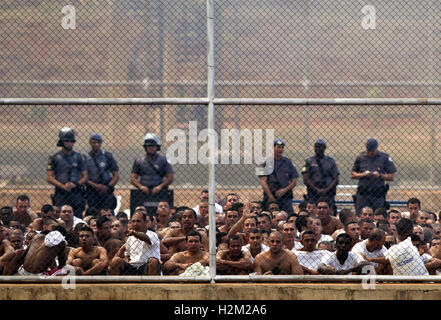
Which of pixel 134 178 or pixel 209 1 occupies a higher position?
pixel 209 1

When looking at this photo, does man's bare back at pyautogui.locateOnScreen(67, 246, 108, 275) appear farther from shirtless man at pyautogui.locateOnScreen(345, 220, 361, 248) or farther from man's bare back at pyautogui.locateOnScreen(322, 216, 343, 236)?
man's bare back at pyautogui.locateOnScreen(322, 216, 343, 236)

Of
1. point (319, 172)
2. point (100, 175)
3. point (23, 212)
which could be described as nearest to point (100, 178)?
point (100, 175)

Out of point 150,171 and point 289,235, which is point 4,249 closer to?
point 289,235

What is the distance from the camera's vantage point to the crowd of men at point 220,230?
735 cm

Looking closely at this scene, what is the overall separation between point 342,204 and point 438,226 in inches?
110

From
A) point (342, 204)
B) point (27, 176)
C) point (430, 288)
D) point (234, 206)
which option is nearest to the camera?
point (430, 288)

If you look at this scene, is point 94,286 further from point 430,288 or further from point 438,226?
point 438,226

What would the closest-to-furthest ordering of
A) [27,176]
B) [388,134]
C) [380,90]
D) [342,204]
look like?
[342,204] → [27,176] → [388,134] → [380,90]

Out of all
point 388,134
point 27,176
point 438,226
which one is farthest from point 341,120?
point 438,226

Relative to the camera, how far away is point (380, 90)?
22.1m

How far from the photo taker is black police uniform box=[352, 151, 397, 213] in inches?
436

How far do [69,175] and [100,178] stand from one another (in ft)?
2.05

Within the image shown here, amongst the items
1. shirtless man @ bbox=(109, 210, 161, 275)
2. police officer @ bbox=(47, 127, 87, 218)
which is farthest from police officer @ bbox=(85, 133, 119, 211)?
shirtless man @ bbox=(109, 210, 161, 275)
